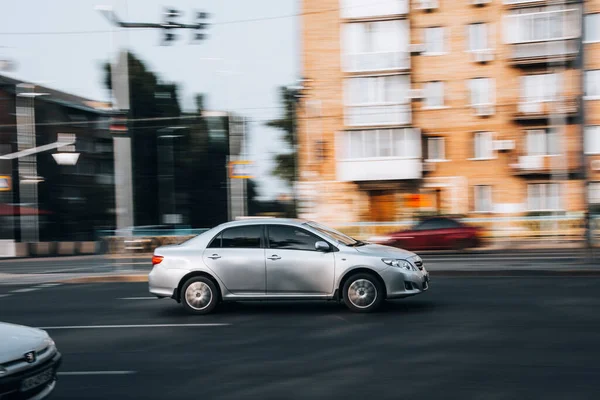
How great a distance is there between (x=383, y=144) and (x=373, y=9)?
271 inches

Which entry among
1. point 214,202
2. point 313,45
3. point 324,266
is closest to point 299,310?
point 324,266

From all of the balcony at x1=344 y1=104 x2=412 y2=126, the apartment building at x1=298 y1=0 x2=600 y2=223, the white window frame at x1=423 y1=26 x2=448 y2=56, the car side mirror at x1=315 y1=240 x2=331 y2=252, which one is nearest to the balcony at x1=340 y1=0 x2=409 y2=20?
the apartment building at x1=298 y1=0 x2=600 y2=223

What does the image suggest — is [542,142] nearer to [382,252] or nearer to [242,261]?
[382,252]

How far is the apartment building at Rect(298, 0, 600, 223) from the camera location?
37.0 m

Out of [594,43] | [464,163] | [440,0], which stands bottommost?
[464,163]

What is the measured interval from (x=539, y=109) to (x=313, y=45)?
1202cm

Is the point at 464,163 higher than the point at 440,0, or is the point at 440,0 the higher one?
the point at 440,0

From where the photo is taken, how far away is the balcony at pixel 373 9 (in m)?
38.2

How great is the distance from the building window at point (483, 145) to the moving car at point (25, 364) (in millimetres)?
34119

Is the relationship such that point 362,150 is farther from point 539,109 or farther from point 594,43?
point 594,43

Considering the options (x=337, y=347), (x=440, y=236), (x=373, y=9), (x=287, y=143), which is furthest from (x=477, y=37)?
(x=337, y=347)

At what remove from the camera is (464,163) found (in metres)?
38.5

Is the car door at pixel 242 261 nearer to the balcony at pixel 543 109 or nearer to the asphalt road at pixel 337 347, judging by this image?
the asphalt road at pixel 337 347

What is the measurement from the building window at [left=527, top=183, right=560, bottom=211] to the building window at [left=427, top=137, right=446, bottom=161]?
4592 millimetres
